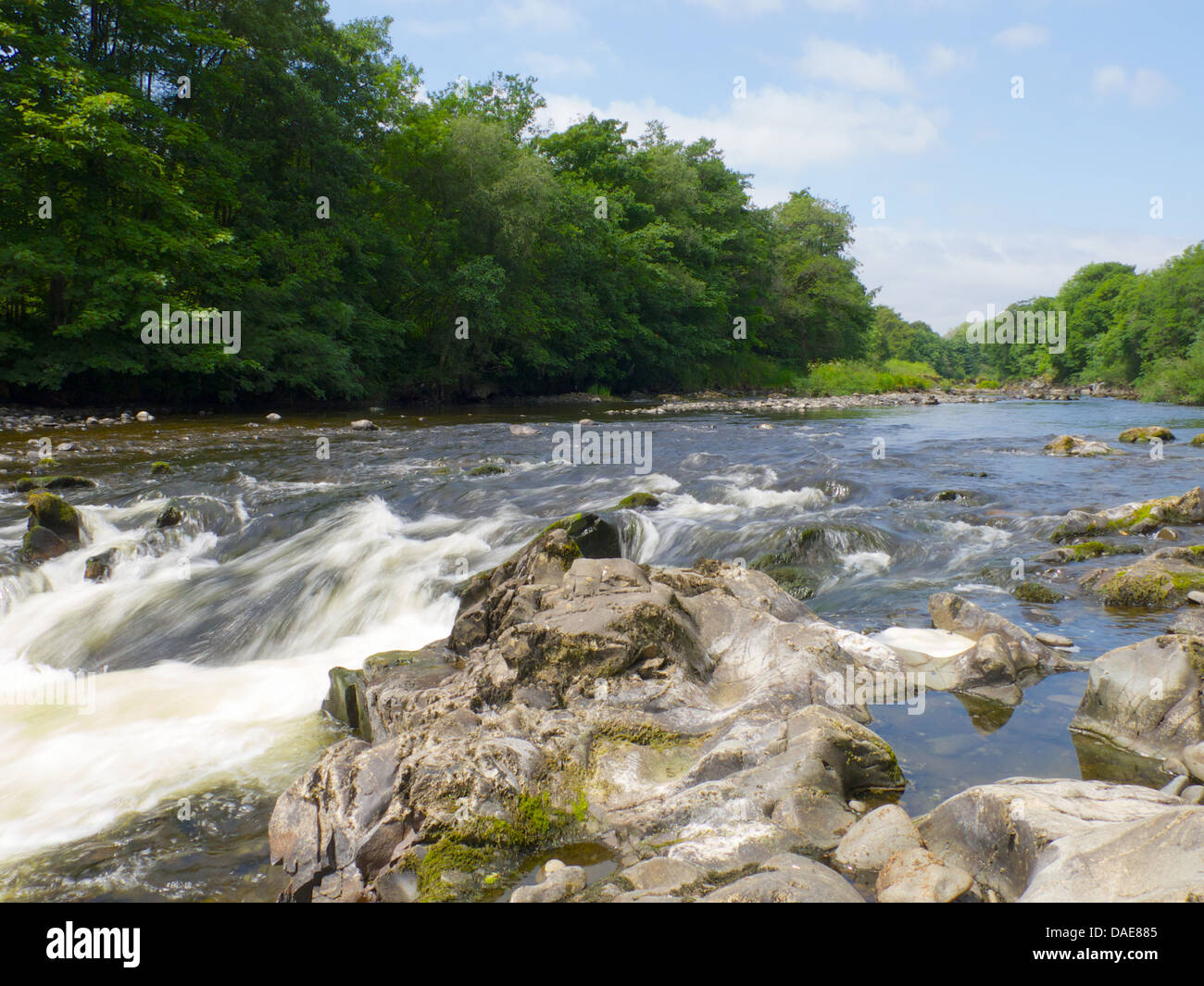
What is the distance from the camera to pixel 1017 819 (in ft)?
Result: 10.7

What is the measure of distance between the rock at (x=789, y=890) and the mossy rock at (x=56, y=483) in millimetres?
13144

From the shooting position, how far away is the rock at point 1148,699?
4520 millimetres

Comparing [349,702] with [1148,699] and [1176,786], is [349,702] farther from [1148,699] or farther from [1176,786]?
[1148,699]

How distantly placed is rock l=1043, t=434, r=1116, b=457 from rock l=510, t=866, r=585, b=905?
1864 centimetres

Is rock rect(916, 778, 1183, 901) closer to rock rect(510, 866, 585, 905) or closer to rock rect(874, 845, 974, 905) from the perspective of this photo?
rock rect(874, 845, 974, 905)

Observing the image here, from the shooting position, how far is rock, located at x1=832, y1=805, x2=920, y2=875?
340cm

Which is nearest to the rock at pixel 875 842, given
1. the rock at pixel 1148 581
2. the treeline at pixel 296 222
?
the rock at pixel 1148 581

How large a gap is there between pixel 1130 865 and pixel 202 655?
24.7 ft

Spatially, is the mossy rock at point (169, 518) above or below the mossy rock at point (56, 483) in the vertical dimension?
below

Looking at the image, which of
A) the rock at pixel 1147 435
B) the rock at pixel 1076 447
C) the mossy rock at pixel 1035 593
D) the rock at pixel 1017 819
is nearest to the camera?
the rock at pixel 1017 819

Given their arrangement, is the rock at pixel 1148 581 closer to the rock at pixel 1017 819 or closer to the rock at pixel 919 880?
the rock at pixel 1017 819

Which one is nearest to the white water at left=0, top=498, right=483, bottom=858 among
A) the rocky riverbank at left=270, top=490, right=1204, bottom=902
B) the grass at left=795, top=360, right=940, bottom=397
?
the rocky riverbank at left=270, top=490, right=1204, bottom=902
